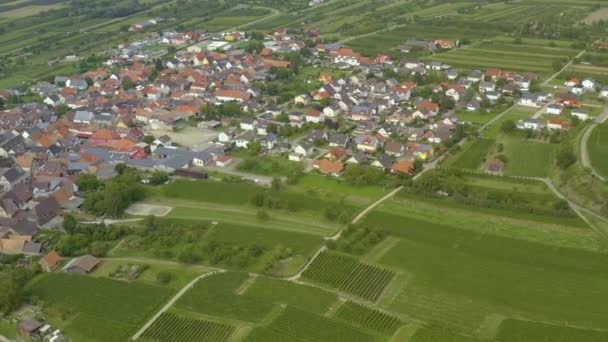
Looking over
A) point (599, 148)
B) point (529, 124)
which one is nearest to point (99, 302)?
point (599, 148)

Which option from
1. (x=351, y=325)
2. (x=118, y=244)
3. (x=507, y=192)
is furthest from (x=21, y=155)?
(x=507, y=192)

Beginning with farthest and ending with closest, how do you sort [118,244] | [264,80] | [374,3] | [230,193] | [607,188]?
[374,3] → [264,80] → [230,193] → [607,188] → [118,244]

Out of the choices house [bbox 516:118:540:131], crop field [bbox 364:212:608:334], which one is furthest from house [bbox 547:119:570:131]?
crop field [bbox 364:212:608:334]

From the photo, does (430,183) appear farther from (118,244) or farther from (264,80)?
(264,80)

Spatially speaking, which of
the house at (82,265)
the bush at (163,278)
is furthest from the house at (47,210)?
the bush at (163,278)

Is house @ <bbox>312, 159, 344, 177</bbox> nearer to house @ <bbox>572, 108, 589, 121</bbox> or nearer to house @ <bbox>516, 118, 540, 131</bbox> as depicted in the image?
house @ <bbox>516, 118, 540, 131</bbox>

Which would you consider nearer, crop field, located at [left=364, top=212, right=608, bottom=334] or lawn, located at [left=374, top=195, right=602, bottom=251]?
crop field, located at [left=364, top=212, right=608, bottom=334]

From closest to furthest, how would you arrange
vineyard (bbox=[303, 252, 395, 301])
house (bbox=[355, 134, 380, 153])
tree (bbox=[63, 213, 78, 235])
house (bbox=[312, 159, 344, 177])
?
1. vineyard (bbox=[303, 252, 395, 301])
2. tree (bbox=[63, 213, 78, 235])
3. house (bbox=[312, 159, 344, 177])
4. house (bbox=[355, 134, 380, 153])

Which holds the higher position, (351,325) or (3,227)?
(3,227)
